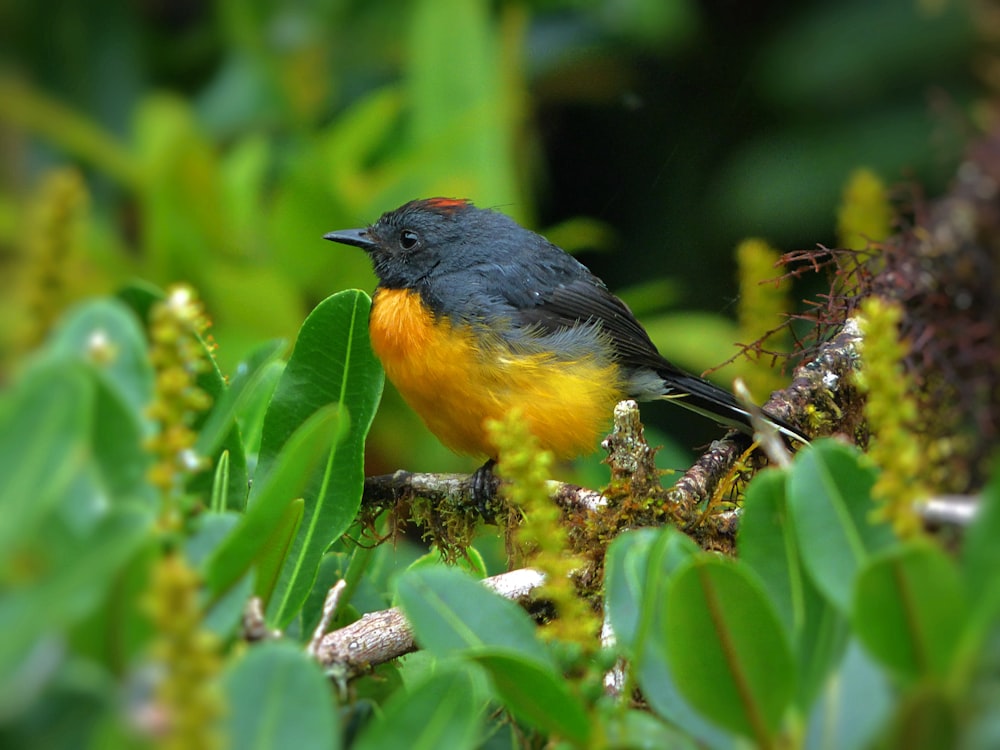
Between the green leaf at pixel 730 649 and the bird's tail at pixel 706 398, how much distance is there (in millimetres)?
2064

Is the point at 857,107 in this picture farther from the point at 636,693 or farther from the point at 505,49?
the point at 636,693

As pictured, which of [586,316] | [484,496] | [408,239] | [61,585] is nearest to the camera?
[61,585]

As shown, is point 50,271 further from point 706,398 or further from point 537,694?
point 706,398

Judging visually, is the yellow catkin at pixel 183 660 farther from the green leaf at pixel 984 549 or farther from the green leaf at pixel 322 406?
the green leaf at pixel 322 406

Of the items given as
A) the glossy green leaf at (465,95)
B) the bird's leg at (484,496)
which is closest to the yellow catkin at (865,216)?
the bird's leg at (484,496)

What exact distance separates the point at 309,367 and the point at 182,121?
450 cm

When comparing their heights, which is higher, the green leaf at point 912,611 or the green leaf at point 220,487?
the green leaf at point 220,487

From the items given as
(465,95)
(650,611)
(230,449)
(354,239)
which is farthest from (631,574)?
(465,95)

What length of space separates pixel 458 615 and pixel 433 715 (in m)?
0.20

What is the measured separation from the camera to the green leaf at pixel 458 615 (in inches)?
49.9

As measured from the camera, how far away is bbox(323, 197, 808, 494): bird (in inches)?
154

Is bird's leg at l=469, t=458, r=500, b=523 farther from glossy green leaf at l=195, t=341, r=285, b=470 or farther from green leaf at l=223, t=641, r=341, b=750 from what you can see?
green leaf at l=223, t=641, r=341, b=750

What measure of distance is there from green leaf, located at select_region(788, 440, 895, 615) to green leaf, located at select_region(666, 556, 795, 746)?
0.08 metres

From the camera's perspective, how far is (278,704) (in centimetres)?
100
